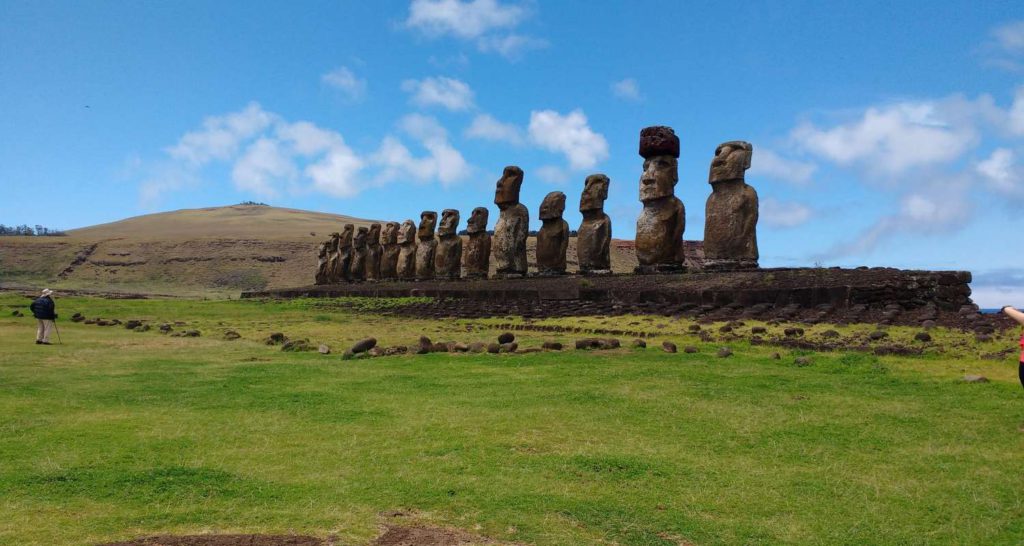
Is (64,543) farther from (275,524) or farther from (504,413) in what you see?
(504,413)

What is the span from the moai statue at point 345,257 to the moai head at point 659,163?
2198 centimetres

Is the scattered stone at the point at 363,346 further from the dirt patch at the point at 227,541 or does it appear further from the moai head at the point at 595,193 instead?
the moai head at the point at 595,193

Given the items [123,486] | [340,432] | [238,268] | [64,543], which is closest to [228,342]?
[340,432]

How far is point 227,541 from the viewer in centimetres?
350

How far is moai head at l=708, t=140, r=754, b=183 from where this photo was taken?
1608cm

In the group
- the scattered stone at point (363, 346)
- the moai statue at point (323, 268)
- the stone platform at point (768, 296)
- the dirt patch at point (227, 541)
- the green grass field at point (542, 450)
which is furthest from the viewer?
the moai statue at point (323, 268)

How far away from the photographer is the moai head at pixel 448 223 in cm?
2823

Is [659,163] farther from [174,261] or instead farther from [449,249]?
[174,261]

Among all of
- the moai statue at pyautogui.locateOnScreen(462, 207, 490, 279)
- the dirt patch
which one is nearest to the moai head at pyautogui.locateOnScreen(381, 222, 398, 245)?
the moai statue at pyautogui.locateOnScreen(462, 207, 490, 279)

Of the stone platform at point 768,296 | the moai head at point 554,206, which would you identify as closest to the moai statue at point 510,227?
the moai head at point 554,206

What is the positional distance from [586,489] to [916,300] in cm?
955

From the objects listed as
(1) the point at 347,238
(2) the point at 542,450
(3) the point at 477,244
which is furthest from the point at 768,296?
(1) the point at 347,238

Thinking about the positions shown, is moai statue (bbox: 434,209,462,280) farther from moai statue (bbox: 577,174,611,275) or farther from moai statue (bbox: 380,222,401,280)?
moai statue (bbox: 577,174,611,275)

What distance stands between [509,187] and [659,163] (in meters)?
7.19
